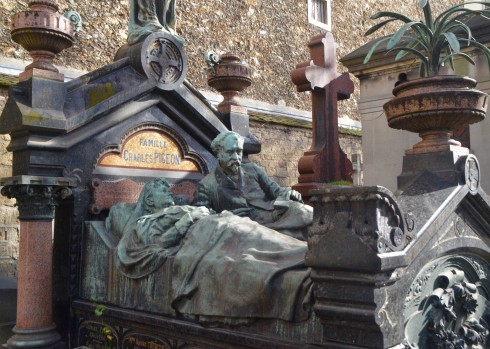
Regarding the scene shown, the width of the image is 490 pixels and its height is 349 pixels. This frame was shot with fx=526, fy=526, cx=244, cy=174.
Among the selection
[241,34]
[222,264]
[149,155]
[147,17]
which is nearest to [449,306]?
[222,264]

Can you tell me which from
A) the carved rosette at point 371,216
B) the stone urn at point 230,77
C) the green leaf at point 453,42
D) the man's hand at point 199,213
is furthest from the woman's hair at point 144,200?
the green leaf at point 453,42

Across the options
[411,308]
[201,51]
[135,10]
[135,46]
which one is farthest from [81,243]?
[201,51]

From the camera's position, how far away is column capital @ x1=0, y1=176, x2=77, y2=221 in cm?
419

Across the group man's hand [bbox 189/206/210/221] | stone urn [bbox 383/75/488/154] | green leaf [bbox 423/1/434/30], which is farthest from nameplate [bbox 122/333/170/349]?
green leaf [bbox 423/1/434/30]

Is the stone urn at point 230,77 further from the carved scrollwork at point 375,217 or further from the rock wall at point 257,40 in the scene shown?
the rock wall at point 257,40

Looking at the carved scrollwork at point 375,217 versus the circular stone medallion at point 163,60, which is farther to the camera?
the circular stone medallion at point 163,60

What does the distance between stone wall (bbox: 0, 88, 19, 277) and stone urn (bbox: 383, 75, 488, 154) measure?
588 cm

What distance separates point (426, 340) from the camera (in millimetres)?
2822

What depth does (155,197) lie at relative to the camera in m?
4.36

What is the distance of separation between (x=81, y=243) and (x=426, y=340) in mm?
2957

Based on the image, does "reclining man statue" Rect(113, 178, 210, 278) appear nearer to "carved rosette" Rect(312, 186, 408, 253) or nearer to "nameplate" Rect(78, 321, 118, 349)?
"nameplate" Rect(78, 321, 118, 349)

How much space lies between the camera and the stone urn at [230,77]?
588 centimetres

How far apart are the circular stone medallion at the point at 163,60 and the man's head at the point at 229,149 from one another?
1.19 meters

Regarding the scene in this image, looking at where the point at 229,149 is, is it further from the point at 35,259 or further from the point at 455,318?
the point at 455,318
